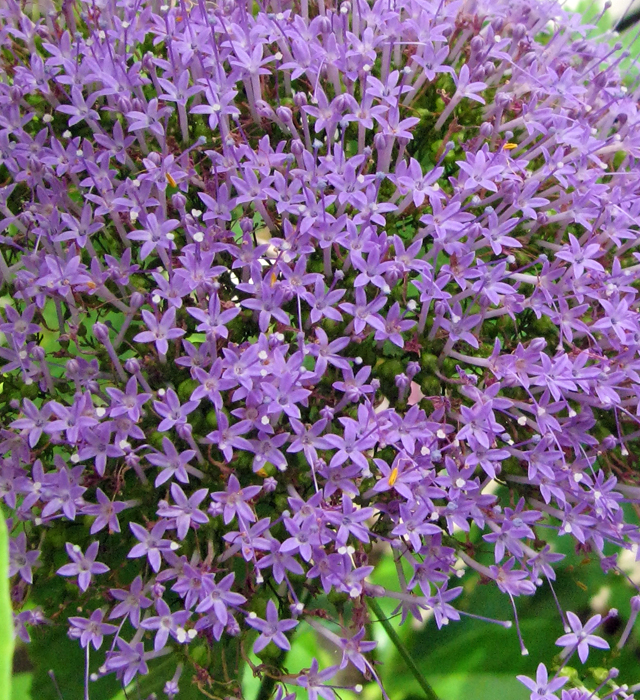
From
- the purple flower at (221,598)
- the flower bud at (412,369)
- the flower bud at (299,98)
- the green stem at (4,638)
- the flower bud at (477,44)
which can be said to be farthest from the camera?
the flower bud at (477,44)

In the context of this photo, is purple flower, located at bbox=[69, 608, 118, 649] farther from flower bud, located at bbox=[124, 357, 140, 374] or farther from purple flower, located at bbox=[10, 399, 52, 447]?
flower bud, located at bbox=[124, 357, 140, 374]

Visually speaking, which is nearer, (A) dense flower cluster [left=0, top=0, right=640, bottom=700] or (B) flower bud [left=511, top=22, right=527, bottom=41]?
(A) dense flower cluster [left=0, top=0, right=640, bottom=700]

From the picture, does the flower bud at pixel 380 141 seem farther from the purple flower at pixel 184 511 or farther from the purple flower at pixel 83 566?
the purple flower at pixel 83 566

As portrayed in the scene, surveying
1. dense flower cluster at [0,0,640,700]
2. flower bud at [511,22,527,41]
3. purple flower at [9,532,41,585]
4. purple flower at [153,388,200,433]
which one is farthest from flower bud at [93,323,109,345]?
flower bud at [511,22,527,41]

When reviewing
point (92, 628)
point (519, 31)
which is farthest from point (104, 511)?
point (519, 31)

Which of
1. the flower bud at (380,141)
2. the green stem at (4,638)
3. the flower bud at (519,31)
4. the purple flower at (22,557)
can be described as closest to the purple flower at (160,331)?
the purple flower at (22,557)

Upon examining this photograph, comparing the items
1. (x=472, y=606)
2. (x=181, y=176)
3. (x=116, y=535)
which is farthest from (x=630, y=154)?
(x=116, y=535)

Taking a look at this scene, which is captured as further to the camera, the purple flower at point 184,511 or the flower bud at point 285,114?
the flower bud at point 285,114
